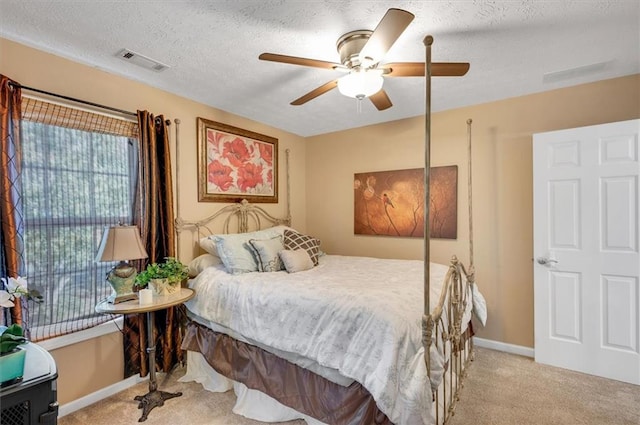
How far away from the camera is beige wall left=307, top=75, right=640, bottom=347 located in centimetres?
272

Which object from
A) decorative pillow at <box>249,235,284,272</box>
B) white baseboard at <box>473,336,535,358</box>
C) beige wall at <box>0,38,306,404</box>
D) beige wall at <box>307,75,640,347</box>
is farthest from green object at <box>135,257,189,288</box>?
white baseboard at <box>473,336,535,358</box>

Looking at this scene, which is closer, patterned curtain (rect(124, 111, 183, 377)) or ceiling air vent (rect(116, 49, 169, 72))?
ceiling air vent (rect(116, 49, 169, 72))

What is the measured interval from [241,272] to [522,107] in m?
3.11

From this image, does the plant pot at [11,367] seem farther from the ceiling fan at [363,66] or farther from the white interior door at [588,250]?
the white interior door at [588,250]

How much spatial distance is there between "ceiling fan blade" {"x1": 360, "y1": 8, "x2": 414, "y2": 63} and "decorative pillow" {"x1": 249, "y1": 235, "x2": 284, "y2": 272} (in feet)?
5.82

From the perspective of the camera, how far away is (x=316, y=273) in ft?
8.80

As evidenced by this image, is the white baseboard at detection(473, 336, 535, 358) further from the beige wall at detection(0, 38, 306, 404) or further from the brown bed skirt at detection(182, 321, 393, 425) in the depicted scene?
the beige wall at detection(0, 38, 306, 404)

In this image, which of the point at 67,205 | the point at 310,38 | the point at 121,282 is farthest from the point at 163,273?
the point at 310,38

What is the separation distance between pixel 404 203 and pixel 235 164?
2.03 meters

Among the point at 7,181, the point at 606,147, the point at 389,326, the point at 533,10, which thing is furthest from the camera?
the point at 606,147

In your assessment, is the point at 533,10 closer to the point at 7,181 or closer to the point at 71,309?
the point at 7,181

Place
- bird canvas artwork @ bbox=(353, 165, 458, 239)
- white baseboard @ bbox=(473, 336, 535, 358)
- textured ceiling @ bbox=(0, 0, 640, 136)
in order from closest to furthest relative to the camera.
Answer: textured ceiling @ bbox=(0, 0, 640, 136) → white baseboard @ bbox=(473, 336, 535, 358) → bird canvas artwork @ bbox=(353, 165, 458, 239)

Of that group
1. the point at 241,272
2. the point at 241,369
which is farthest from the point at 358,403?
the point at 241,272

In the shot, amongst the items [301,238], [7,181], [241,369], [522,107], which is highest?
[522,107]
